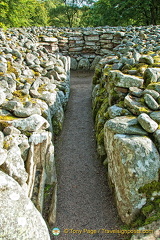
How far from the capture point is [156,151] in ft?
13.5

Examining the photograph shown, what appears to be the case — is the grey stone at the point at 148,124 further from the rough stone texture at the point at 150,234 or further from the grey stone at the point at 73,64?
the grey stone at the point at 73,64

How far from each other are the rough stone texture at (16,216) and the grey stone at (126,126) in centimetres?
240

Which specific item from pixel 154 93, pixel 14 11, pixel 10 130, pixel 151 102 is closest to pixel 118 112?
pixel 151 102

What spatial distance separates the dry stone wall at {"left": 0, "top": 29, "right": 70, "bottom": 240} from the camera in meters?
3.17

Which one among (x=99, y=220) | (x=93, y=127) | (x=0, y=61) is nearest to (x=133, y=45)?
(x=93, y=127)

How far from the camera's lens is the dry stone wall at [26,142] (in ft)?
10.4

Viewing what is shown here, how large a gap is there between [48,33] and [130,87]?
515 inches

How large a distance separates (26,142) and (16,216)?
1.80m

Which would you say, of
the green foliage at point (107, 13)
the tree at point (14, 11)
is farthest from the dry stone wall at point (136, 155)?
the green foliage at point (107, 13)

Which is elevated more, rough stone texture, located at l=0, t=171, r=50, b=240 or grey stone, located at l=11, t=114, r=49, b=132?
grey stone, located at l=11, t=114, r=49, b=132

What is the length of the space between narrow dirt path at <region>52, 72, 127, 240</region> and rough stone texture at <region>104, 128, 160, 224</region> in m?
0.61

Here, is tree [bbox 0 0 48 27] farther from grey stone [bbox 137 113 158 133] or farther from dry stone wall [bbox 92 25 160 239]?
grey stone [bbox 137 113 158 133]

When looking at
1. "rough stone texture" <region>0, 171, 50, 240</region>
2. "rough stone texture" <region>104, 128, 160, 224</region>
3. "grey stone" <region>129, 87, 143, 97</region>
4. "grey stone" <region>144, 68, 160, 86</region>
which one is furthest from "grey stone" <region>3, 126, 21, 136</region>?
"grey stone" <region>144, 68, 160, 86</region>

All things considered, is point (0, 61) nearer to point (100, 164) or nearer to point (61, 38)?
point (100, 164)
